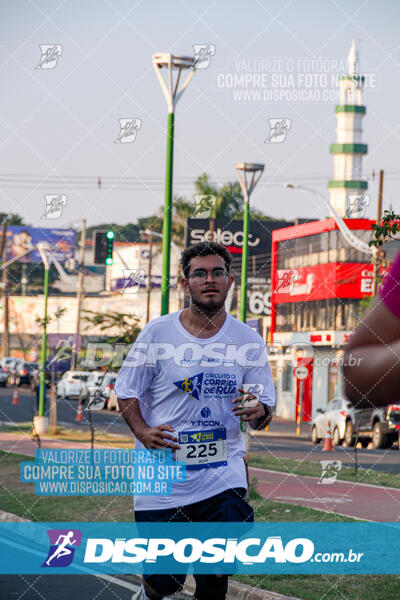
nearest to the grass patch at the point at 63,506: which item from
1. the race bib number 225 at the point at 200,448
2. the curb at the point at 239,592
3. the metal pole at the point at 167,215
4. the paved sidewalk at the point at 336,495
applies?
the paved sidewalk at the point at 336,495

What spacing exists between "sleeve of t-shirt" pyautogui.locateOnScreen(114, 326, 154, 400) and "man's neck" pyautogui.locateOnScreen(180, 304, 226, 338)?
205 mm

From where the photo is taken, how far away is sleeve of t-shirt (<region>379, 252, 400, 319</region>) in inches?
61.9

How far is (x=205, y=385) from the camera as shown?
5.61m

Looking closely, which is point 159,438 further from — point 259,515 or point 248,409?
point 259,515

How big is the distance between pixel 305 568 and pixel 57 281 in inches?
4207

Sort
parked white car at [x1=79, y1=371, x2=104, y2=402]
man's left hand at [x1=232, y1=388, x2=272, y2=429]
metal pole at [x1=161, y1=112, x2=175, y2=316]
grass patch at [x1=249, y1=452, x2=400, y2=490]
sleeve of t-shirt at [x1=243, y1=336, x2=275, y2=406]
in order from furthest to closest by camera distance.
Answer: parked white car at [x1=79, y1=371, x2=104, y2=402]
grass patch at [x1=249, y1=452, x2=400, y2=490]
metal pole at [x1=161, y1=112, x2=175, y2=316]
sleeve of t-shirt at [x1=243, y1=336, x2=275, y2=406]
man's left hand at [x1=232, y1=388, x2=272, y2=429]

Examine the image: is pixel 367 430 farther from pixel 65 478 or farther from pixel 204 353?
pixel 204 353

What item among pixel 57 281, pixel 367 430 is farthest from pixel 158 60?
pixel 57 281

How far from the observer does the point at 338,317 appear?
55719 mm

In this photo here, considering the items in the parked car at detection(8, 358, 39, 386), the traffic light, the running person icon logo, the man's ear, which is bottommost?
the parked car at detection(8, 358, 39, 386)

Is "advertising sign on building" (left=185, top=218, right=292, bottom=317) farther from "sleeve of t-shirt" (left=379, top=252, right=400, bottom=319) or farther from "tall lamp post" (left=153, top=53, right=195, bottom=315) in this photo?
"sleeve of t-shirt" (left=379, top=252, right=400, bottom=319)

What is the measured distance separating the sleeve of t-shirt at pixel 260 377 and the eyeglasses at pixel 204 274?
14.7 inches

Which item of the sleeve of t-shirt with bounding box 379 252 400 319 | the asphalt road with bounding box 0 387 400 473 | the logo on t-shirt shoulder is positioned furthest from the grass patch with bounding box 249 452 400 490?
the sleeve of t-shirt with bounding box 379 252 400 319

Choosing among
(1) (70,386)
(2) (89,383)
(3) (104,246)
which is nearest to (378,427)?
(3) (104,246)
